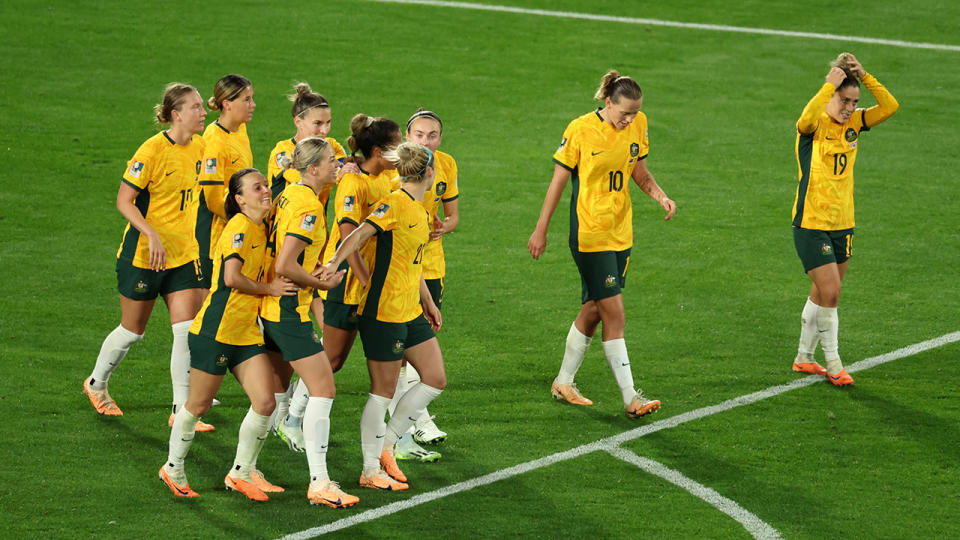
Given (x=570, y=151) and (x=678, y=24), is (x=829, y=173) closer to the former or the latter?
(x=570, y=151)

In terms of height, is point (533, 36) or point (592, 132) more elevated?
point (533, 36)

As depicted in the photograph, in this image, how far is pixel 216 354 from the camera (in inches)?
273

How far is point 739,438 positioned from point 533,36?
40.0 feet

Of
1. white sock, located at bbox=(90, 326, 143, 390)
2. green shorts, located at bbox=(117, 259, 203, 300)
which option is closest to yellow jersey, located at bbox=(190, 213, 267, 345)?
green shorts, located at bbox=(117, 259, 203, 300)

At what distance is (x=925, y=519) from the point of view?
7.08 meters

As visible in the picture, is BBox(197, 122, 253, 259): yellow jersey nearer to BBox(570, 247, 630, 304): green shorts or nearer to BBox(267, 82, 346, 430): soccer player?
BBox(267, 82, 346, 430): soccer player

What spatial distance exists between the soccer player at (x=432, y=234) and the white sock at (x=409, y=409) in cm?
26

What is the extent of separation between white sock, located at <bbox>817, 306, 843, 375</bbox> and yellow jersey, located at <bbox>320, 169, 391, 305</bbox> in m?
3.85

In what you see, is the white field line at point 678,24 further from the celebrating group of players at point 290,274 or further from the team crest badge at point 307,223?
the team crest badge at point 307,223

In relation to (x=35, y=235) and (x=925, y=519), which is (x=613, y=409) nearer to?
(x=925, y=519)

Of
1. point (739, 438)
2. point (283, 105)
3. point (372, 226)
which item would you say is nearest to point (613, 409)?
point (739, 438)

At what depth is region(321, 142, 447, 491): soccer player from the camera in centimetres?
712

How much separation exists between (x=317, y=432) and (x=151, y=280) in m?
2.04

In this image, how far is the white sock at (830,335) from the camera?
9.29 metres
